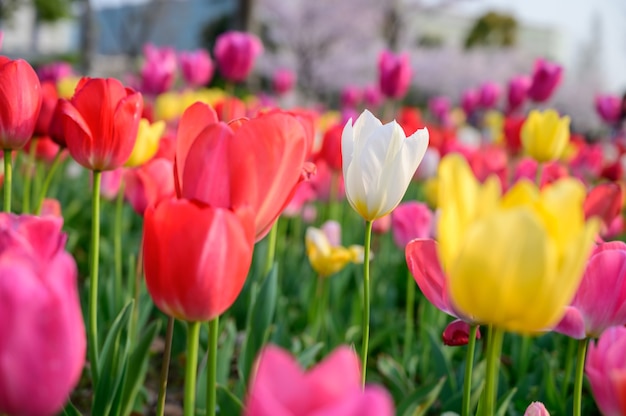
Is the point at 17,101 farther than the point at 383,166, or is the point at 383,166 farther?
the point at 17,101

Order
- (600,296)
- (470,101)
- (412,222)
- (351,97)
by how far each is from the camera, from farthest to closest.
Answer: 1. (351,97)
2. (470,101)
3. (412,222)
4. (600,296)

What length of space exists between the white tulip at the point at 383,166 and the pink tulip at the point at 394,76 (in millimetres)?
2368

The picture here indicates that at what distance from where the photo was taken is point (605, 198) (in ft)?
5.25

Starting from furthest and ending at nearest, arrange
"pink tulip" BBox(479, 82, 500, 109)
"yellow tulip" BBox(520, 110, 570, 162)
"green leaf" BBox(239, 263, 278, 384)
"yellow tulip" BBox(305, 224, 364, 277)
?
"pink tulip" BBox(479, 82, 500, 109) → "yellow tulip" BBox(520, 110, 570, 162) → "yellow tulip" BBox(305, 224, 364, 277) → "green leaf" BBox(239, 263, 278, 384)

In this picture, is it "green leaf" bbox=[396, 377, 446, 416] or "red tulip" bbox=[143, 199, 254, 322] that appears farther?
"green leaf" bbox=[396, 377, 446, 416]

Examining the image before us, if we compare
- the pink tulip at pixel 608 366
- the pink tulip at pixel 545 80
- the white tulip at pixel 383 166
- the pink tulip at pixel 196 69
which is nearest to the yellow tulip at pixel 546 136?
the pink tulip at pixel 545 80

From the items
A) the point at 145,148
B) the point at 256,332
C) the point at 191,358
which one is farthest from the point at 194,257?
the point at 145,148

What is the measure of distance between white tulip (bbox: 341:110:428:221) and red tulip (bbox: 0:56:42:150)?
0.49 m

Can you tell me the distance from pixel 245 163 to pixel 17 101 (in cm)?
48

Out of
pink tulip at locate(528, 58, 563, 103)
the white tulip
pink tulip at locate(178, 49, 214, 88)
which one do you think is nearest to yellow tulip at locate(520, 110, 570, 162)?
pink tulip at locate(528, 58, 563, 103)

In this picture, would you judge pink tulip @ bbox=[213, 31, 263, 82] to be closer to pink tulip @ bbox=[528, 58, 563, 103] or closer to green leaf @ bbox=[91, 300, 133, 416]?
pink tulip @ bbox=[528, 58, 563, 103]

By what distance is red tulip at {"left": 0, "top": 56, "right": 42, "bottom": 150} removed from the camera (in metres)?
0.98

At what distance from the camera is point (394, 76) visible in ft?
10.4

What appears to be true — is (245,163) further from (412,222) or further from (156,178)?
(412,222)
